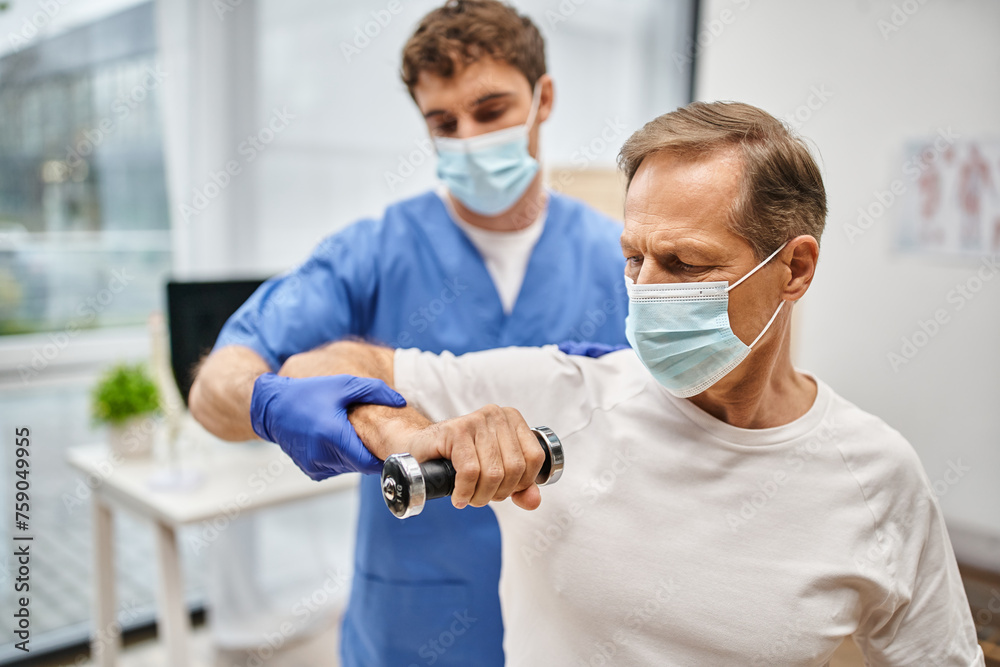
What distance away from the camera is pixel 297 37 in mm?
2760

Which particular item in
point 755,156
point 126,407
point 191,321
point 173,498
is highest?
point 755,156

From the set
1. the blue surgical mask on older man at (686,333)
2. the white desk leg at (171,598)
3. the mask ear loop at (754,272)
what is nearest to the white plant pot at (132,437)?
the white desk leg at (171,598)

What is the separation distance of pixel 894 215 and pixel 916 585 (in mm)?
2513

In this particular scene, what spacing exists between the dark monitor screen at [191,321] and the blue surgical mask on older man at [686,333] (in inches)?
66.3

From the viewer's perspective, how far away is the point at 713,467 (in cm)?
103

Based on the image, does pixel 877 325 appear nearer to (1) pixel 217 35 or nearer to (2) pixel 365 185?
(2) pixel 365 185

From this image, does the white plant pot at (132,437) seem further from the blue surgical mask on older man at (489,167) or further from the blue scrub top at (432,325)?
the blue surgical mask on older man at (489,167)

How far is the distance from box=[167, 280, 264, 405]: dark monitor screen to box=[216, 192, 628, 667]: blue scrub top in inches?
41.7

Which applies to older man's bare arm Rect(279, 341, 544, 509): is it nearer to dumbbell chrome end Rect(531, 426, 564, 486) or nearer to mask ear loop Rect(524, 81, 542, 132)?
dumbbell chrome end Rect(531, 426, 564, 486)

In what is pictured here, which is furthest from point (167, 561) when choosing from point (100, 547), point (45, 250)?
point (45, 250)

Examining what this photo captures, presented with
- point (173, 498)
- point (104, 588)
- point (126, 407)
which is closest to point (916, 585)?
point (173, 498)

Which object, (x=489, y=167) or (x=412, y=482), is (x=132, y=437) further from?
(x=412, y=482)

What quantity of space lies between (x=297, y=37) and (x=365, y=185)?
1.89ft

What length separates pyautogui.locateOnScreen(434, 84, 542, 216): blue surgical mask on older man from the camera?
1.46m
